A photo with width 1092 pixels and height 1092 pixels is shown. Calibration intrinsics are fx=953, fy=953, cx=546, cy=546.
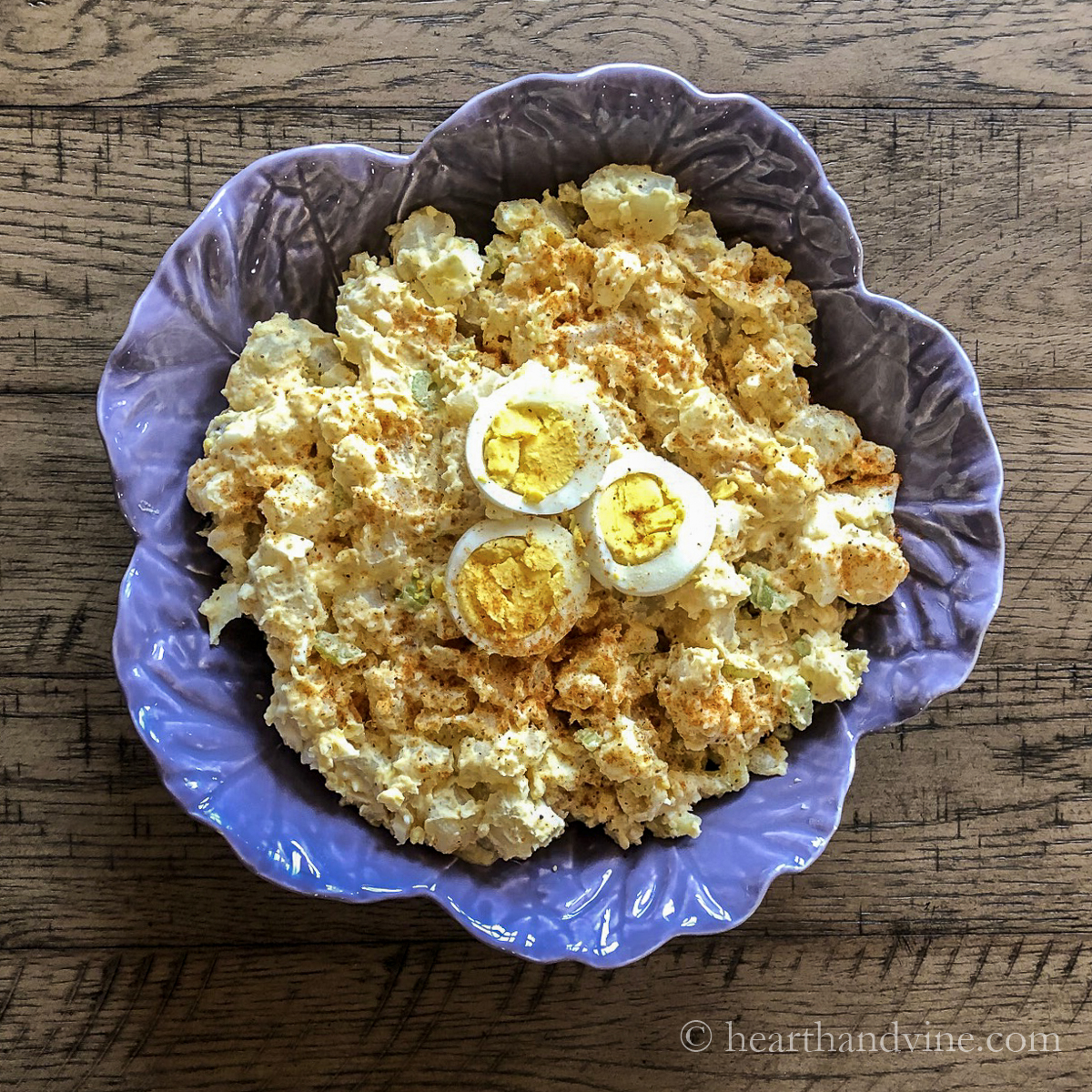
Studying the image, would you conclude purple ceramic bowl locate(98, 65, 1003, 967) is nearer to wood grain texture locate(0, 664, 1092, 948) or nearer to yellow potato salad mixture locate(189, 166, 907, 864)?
yellow potato salad mixture locate(189, 166, 907, 864)

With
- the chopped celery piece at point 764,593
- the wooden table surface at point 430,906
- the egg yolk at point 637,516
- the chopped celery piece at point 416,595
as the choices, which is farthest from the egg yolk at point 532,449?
the wooden table surface at point 430,906

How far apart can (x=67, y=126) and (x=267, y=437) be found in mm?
938

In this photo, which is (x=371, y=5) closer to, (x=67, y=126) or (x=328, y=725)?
(x=67, y=126)

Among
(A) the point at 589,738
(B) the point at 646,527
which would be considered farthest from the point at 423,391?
(A) the point at 589,738

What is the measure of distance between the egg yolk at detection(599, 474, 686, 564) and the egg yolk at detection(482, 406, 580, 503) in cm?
11

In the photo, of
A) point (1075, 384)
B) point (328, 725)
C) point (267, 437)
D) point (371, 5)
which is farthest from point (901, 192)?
point (328, 725)

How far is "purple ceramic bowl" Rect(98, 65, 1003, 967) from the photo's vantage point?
1866mm

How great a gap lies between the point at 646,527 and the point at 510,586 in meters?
0.29

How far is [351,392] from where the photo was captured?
192 centimetres

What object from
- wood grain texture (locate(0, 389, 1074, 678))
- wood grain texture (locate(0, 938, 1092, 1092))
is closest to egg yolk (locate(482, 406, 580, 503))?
wood grain texture (locate(0, 389, 1074, 678))

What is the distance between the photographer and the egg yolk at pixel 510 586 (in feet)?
6.06

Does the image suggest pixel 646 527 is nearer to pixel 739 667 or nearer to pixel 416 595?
pixel 739 667

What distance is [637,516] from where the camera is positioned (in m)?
1.88

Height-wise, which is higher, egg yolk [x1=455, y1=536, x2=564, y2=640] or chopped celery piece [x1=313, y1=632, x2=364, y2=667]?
egg yolk [x1=455, y1=536, x2=564, y2=640]
